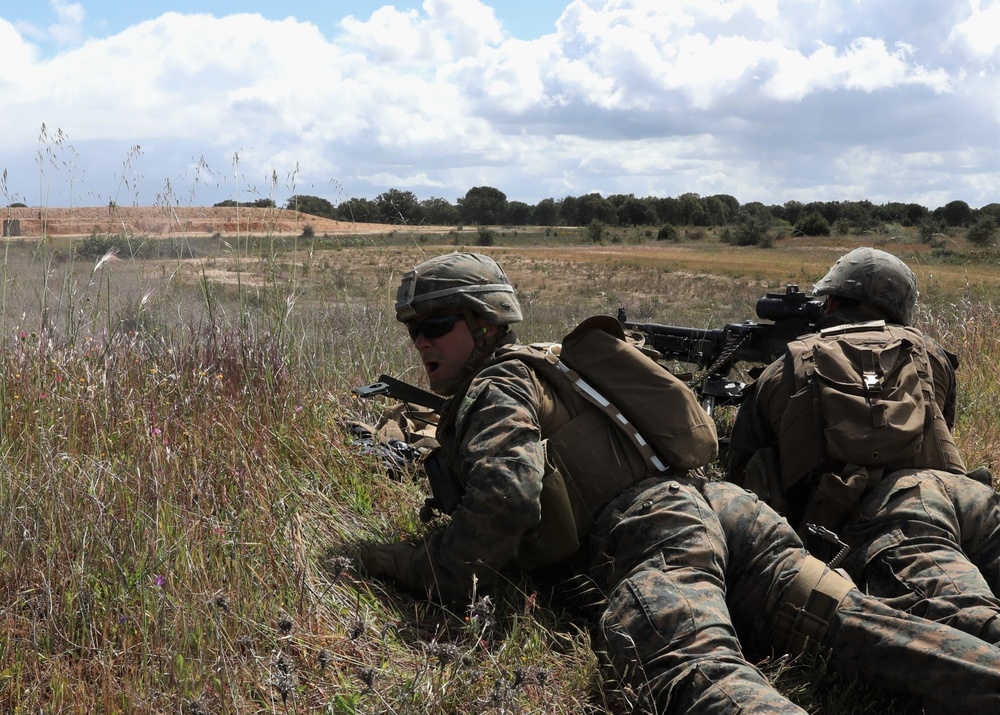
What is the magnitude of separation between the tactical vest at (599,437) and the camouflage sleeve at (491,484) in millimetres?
103

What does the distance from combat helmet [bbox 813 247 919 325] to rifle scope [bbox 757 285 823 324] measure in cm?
97

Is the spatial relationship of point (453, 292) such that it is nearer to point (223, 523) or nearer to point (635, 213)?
point (223, 523)

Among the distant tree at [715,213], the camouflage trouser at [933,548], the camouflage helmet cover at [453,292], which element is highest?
the distant tree at [715,213]

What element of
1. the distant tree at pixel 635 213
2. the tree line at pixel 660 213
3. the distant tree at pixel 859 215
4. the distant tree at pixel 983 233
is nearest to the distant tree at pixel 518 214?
the tree line at pixel 660 213

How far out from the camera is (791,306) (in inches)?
225

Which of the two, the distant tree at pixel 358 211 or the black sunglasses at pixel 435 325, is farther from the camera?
the distant tree at pixel 358 211

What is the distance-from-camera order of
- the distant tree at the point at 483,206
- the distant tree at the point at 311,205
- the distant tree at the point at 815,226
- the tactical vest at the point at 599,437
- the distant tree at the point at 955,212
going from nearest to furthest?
the tactical vest at the point at 599,437 < the distant tree at the point at 311,205 < the distant tree at the point at 815,226 < the distant tree at the point at 955,212 < the distant tree at the point at 483,206

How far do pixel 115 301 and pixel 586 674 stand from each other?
13.1ft

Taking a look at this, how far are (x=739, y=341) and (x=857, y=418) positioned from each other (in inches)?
92.0

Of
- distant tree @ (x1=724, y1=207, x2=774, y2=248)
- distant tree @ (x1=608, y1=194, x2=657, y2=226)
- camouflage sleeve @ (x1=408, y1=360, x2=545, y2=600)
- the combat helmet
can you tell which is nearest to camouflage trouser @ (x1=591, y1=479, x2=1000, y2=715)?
camouflage sleeve @ (x1=408, y1=360, x2=545, y2=600)

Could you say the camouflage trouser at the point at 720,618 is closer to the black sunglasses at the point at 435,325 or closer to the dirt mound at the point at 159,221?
the black sunglasses at the point at 435,325

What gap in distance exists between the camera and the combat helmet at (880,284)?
14.7ft

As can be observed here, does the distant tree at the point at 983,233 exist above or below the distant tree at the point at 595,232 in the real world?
below

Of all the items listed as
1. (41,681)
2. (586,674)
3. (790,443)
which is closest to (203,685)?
(41,681)
